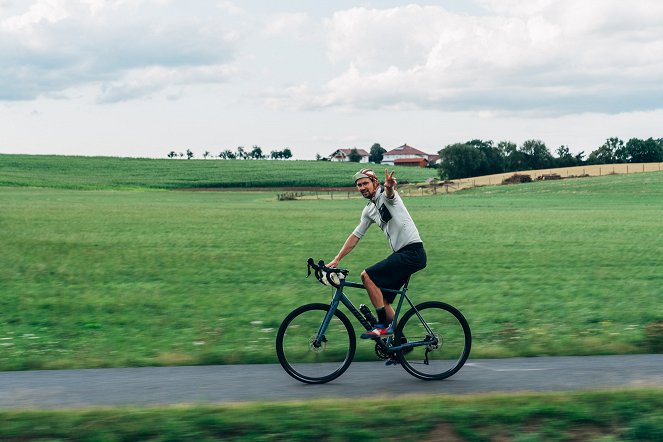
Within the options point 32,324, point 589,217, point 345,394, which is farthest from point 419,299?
point 589,217

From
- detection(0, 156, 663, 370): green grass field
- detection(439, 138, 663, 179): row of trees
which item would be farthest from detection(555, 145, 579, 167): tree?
detection(0, 156, 663, 370): green grass field

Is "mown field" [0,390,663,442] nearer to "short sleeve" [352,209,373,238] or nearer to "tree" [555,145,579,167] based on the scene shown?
"short sleeve" [352,209,373,238]

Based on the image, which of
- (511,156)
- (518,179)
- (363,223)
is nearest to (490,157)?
(511,156)

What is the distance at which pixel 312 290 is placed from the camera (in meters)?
18.2

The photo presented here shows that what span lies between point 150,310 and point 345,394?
8.19m

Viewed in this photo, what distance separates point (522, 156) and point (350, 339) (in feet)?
450

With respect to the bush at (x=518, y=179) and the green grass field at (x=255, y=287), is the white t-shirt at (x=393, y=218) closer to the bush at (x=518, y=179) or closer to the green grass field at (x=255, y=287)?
the green grass field at (x=255, y=287)

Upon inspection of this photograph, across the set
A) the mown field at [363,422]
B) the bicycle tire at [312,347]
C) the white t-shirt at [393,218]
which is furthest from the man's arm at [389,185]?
the mown field at [363,422]

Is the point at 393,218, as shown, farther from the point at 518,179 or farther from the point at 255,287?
the point at 518,179

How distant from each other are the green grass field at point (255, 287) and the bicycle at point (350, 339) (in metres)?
2.02

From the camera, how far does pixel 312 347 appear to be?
8445 mm

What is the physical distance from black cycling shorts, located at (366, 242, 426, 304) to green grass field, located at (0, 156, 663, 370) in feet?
7.85

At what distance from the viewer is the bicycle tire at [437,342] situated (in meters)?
8.60

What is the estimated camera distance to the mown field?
6.20m
